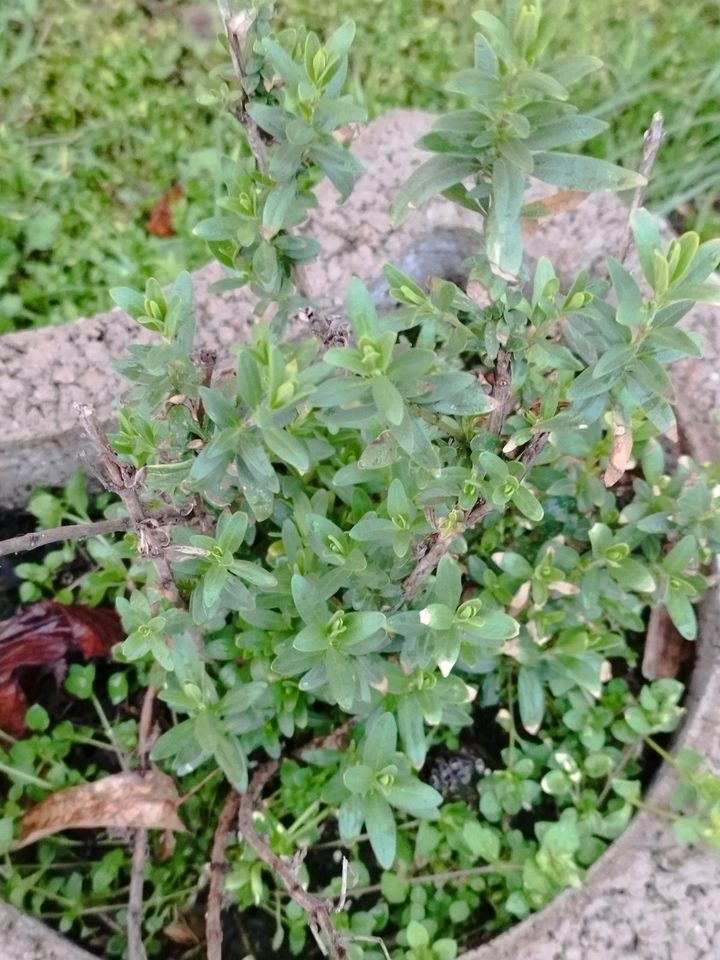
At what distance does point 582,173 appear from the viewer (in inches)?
43.7

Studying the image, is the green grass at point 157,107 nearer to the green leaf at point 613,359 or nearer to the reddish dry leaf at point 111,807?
the reddish dry leaf at point 111,807

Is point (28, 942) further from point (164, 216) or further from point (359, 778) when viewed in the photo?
point (164, 216)

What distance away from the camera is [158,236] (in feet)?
7.47

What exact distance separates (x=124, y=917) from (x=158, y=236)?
1.59m

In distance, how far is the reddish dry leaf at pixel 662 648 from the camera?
1731mm

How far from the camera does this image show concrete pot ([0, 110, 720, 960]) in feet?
4.62

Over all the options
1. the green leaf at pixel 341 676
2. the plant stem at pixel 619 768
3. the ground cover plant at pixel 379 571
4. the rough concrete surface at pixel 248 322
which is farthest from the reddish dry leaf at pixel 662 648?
the green leaf at pixel 341 676

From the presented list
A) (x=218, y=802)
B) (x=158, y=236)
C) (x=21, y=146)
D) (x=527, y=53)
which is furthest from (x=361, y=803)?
(x=21, y=146)

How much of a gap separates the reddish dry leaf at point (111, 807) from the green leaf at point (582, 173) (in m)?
1.26

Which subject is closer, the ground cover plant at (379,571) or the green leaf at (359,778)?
the ground cover plant at (379,571)

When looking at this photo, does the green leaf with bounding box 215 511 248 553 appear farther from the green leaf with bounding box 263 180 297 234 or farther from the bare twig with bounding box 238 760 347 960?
the bare twig with bounding box 238 760 347 960

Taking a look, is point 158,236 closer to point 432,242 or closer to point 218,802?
point 432,242

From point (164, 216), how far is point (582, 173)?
1443 mm

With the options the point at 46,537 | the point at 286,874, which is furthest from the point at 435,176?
the point at 286,874
